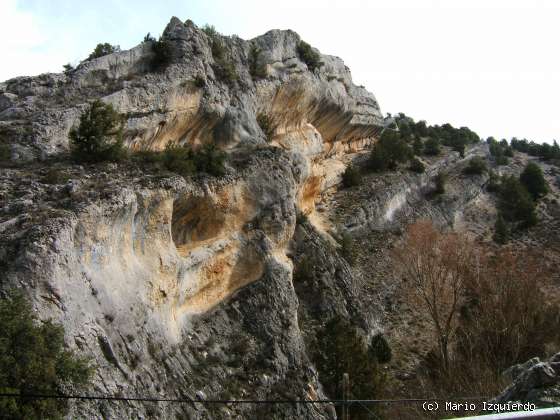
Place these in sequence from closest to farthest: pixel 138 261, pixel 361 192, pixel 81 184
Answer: pixel 81 184 < pixel 138 261 < pixel 361 192

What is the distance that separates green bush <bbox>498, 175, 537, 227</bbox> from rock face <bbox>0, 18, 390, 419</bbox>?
19699 millimetres

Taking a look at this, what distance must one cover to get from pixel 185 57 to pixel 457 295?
14399 mm

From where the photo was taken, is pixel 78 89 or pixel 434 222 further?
pixel 434 222

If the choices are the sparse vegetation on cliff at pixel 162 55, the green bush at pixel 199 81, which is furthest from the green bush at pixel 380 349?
the sparse vegetation on cliff at pixel 162 55

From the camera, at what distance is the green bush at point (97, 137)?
16.0 m

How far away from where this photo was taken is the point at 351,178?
35.4 m

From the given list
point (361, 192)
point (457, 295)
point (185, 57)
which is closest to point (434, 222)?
point (361, 192)

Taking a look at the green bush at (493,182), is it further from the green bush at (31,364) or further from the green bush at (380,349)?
the green bush at (31,364)

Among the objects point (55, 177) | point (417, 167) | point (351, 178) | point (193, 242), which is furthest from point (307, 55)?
point (55, 177)

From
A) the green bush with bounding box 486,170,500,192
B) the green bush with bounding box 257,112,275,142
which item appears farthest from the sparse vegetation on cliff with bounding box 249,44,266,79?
the green bush with bounding box 486,170,500,192

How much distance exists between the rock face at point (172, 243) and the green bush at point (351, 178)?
29.8ft

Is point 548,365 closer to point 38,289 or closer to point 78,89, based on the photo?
point 38,289

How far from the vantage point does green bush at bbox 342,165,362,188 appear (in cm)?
3541

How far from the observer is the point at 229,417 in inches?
567
